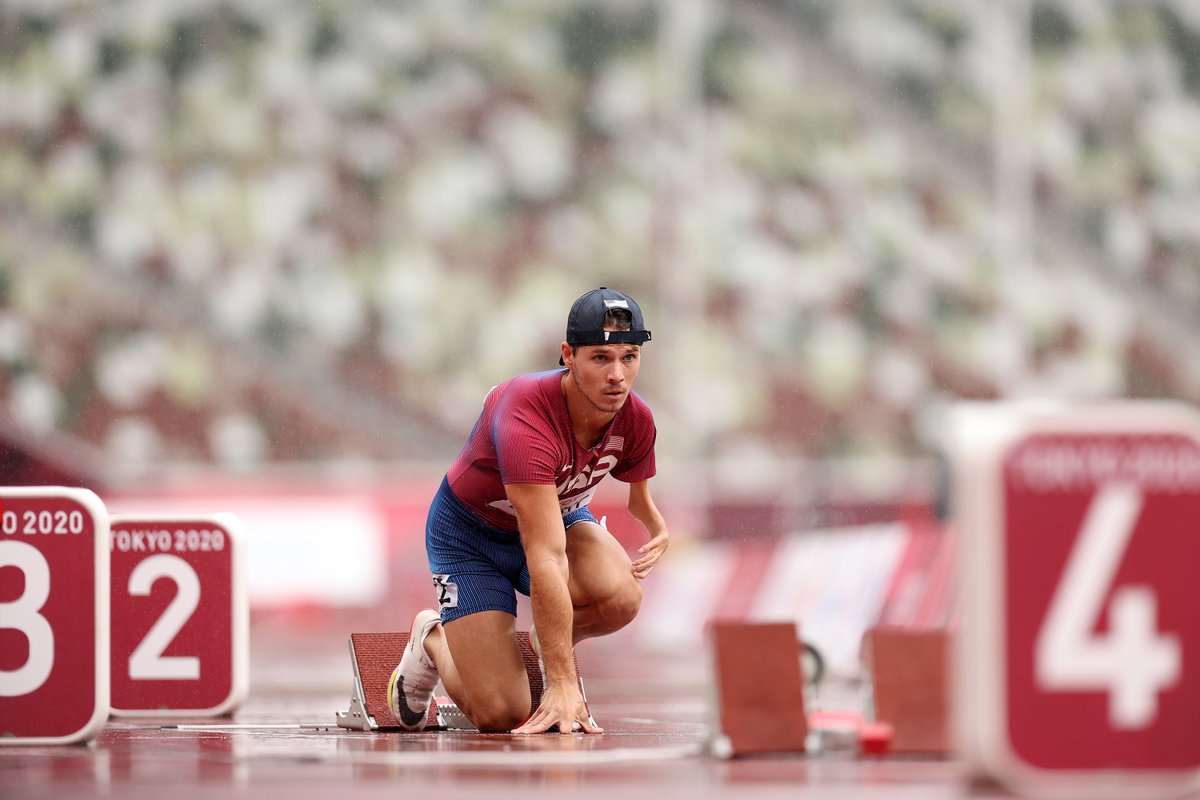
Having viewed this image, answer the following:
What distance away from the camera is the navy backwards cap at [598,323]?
5.41 m

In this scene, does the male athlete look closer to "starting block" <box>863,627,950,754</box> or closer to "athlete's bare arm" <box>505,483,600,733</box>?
"athlete's bare arm" <box>505,483,600,733</box>

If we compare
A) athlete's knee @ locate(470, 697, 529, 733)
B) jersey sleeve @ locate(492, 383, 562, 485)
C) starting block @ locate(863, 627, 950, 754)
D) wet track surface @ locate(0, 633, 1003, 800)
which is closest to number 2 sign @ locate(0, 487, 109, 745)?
wet track surface @ locate(0, 633, 1003, 800)

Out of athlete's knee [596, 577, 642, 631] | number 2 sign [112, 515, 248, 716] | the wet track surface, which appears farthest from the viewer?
number 2 sign [112, 515, 248, 716]

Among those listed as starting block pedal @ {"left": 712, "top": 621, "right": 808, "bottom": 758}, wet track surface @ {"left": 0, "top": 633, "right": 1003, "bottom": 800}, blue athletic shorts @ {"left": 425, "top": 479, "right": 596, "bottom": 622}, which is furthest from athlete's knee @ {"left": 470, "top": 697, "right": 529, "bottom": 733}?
starting block pedal @ {"left": 712, "top": 621, "right": 808, "bottom": 758}

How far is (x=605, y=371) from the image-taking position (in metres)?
5.42

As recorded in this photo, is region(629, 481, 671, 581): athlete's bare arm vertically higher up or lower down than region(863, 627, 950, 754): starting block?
higher up

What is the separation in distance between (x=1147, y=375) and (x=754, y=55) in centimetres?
673

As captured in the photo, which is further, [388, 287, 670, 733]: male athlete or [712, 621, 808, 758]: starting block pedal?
[388, 287, 670, 733]: male athlete

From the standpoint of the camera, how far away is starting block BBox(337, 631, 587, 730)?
607 centimetres

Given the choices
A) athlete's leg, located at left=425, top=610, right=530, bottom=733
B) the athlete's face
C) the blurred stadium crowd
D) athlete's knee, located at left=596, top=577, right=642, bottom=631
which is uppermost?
the blurred stadium crowd

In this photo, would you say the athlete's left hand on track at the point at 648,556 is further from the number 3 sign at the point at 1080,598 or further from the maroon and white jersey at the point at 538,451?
the number 3 sign at the point at 1080,598

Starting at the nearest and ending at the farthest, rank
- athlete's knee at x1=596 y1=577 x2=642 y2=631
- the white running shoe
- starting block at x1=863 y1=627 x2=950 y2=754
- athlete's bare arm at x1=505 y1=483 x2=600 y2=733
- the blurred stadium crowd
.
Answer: starting block at x1=863 y1=627 x2=950 y2=754 → athlete's bare arm at x1=505 y1=483 x2=600 y2=733 → athlete's knee at x1=596 y1=577 x2=642 y2=631 → the white running shoe → the blurred stadium crowd

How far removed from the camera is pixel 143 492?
72.7 ft

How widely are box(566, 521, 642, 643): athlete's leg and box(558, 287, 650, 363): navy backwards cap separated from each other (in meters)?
0.73
